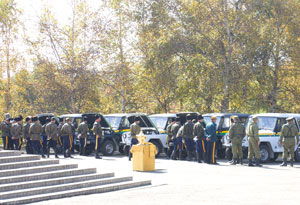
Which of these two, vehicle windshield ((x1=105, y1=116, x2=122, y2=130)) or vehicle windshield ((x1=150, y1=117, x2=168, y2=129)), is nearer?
vehicle windshield ((x1=150, y1=117, x2=168, y2=129))

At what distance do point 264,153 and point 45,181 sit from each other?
35.0 ft

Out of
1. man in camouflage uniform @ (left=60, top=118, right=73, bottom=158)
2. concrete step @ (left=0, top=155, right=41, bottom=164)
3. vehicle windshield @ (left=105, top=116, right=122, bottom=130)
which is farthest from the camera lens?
vehicle windshield @ (left=105, top=116, right=122, bottom=130)

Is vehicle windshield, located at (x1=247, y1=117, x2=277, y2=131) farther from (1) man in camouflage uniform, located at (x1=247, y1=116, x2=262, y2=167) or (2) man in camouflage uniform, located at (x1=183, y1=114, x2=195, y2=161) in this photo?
(2) man in camouflage uniform, located at (x1=183, y1=114, x2=195, y2=161)

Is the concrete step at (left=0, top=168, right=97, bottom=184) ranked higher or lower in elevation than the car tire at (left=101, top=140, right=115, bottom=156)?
lower

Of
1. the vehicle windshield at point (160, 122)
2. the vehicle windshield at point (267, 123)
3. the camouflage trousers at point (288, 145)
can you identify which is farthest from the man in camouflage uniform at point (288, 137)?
the vehicle windshield at point (160, 122)

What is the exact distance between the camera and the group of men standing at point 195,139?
19.8m

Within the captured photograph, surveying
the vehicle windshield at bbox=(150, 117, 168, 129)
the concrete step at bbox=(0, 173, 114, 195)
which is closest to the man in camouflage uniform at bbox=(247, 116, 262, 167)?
the vehicle windshield at bbox=(150, 117, 168, 129)

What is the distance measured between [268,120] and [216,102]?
1046 centimetres

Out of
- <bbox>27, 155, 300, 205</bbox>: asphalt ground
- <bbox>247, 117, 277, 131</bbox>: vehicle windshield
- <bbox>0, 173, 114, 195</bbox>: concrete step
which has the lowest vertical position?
<bbox>27, 155, 300, 205</bbox>: asphalt ground

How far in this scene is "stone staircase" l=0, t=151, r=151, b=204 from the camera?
465 inches

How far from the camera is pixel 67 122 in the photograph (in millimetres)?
22516

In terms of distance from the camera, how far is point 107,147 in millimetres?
25000

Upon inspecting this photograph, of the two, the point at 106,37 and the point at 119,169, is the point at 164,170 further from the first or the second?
the point at 106,37

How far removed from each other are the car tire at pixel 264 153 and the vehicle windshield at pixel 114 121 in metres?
7.51
